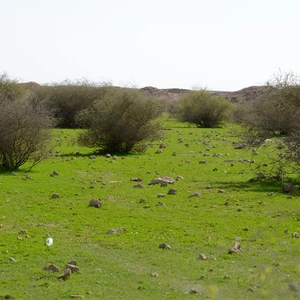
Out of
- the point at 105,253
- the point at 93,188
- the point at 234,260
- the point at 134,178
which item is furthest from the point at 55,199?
the point at 234,260

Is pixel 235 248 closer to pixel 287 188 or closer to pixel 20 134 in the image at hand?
pixel 287 188

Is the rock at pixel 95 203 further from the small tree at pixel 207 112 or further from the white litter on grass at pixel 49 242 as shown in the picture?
the small tree at pixel 207 112

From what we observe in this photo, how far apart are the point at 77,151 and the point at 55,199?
14177 millimetres

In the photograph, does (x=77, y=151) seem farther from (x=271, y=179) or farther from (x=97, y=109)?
(x=271, y=179)

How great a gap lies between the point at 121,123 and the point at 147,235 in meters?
18.5

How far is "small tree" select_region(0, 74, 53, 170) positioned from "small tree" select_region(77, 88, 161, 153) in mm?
6926

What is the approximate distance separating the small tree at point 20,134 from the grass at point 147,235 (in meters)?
1.04

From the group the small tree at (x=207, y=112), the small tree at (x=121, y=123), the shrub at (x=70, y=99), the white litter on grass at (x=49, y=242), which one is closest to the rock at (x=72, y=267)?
the white litter on grass at (x=49, y=242)

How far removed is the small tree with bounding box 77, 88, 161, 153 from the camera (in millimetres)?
30766

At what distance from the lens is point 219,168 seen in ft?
78.8

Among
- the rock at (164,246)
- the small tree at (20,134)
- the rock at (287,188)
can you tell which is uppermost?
the small tree at (20,134)

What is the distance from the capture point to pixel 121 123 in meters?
30.6

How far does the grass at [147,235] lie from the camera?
8870mm

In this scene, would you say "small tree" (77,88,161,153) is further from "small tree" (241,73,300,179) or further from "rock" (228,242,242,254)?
"rock" (228,242,242,254)
